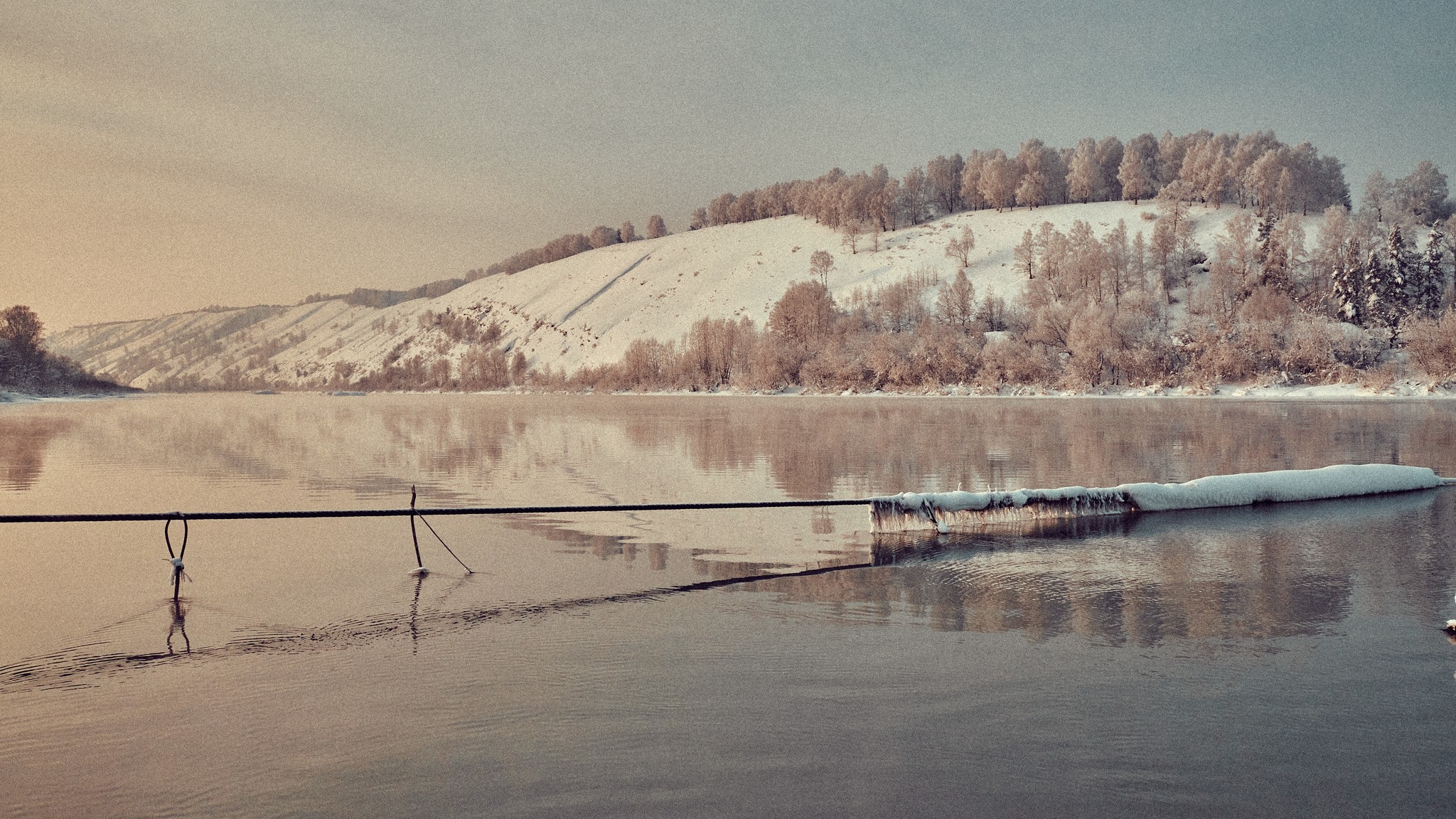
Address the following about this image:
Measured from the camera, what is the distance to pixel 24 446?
36.8 metres

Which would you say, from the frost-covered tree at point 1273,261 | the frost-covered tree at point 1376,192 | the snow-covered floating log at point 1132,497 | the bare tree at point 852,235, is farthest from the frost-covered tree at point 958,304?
the snow-covered floating log at point 1132,497

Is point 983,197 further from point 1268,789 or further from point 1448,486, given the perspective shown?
point 1268,789

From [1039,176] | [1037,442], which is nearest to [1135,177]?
[1039,176]

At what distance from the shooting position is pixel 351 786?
600 cm

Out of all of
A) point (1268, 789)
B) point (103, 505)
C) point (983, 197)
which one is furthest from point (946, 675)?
point (983, 197)

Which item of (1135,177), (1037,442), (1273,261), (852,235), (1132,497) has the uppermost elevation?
(1135,177)

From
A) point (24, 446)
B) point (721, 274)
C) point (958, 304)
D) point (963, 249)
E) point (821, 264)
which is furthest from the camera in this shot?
point (721, 274)

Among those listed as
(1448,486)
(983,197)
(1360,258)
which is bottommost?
(1448,486)

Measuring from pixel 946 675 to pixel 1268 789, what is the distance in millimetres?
2756

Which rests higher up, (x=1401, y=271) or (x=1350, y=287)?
(x=1401, y=271)

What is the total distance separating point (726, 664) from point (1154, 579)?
697 cm

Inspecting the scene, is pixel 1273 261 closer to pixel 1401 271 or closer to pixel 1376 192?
pixel 1401 271

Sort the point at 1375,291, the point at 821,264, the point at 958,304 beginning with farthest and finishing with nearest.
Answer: the point at 821,264
the point at 958,304
the point at 1375,291

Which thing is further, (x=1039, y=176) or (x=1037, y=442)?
(x=1039, y=176)
